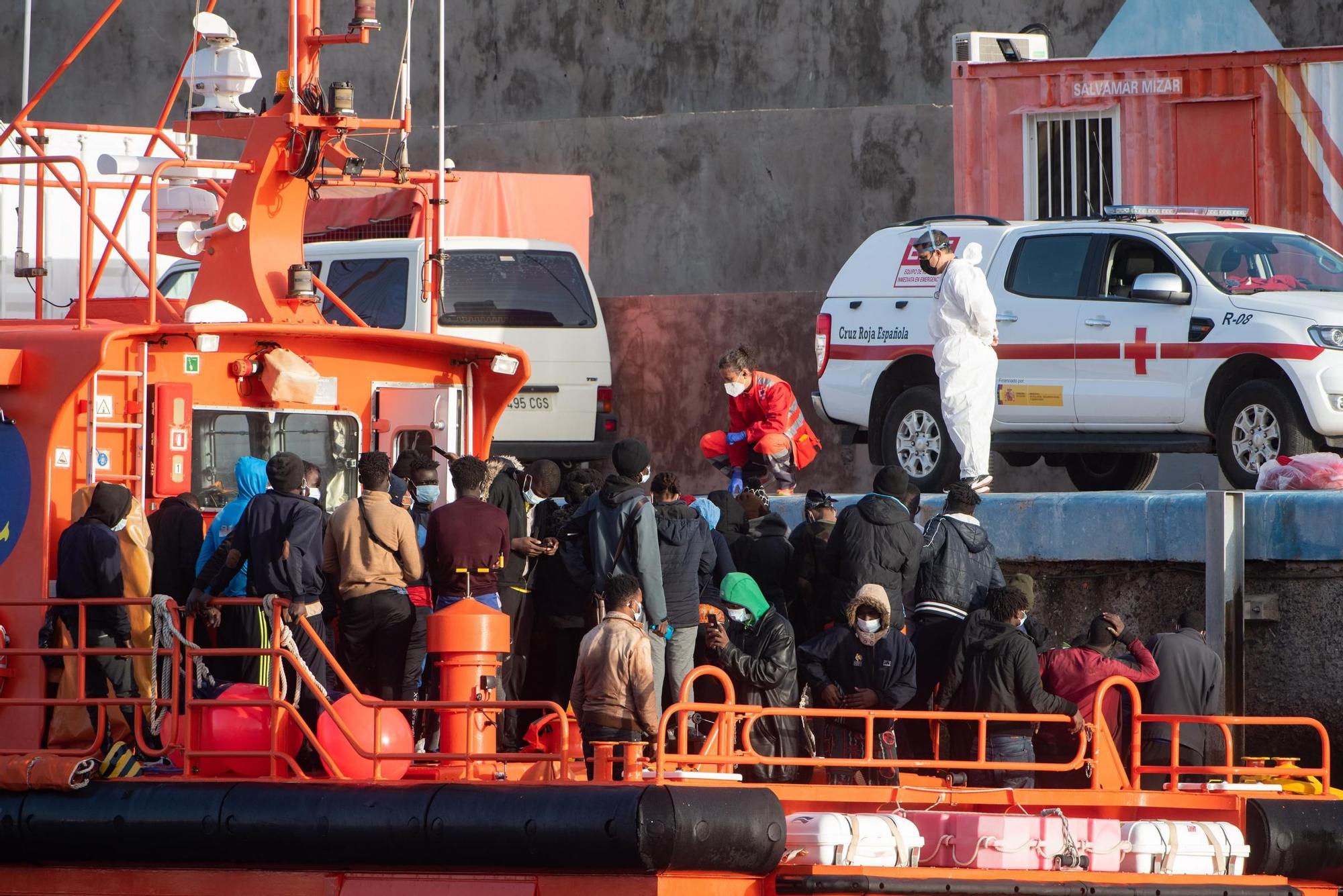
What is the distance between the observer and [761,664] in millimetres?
9367

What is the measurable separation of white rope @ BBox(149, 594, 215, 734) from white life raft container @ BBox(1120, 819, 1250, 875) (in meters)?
4.03

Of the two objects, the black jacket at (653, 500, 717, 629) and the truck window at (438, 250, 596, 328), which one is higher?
the truck window at (438, 250, 596, 328)

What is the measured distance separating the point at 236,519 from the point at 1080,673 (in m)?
4.06

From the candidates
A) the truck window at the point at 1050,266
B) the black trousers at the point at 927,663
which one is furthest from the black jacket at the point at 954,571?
the truck window at the point at 1050,266

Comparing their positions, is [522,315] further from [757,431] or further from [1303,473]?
[1303,473]

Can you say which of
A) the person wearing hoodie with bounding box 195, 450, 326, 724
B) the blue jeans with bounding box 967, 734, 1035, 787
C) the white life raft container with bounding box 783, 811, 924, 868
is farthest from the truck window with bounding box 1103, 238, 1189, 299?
the person wearing hoodie with bounding box 195, 450, 326, 724

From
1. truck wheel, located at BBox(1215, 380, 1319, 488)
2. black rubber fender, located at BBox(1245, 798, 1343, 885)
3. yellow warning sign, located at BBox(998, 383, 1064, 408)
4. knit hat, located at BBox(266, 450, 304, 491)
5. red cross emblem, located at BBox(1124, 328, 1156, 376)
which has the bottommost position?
black rubber fender, located at BBox(1245, 798, 1343, 885)

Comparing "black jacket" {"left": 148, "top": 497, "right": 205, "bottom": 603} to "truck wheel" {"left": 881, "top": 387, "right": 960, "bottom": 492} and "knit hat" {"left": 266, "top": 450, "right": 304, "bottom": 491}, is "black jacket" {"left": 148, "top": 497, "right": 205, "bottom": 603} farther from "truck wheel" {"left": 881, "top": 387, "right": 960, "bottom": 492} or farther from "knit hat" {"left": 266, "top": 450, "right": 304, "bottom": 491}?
"truck wheel" {"left": 881, "top": 387, "right": 960, "bottom": 492}

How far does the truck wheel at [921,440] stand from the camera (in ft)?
46.5

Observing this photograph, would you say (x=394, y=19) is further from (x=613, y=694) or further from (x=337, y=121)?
(x=613, y=694)

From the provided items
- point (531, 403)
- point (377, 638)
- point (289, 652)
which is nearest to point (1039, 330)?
point (531, 403)

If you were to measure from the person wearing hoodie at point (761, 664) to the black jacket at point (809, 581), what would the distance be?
0.65m

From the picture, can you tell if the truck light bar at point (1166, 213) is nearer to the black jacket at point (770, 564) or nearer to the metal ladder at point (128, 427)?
the black jacket at point (770, 564)

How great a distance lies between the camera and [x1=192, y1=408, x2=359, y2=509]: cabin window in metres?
10.2
